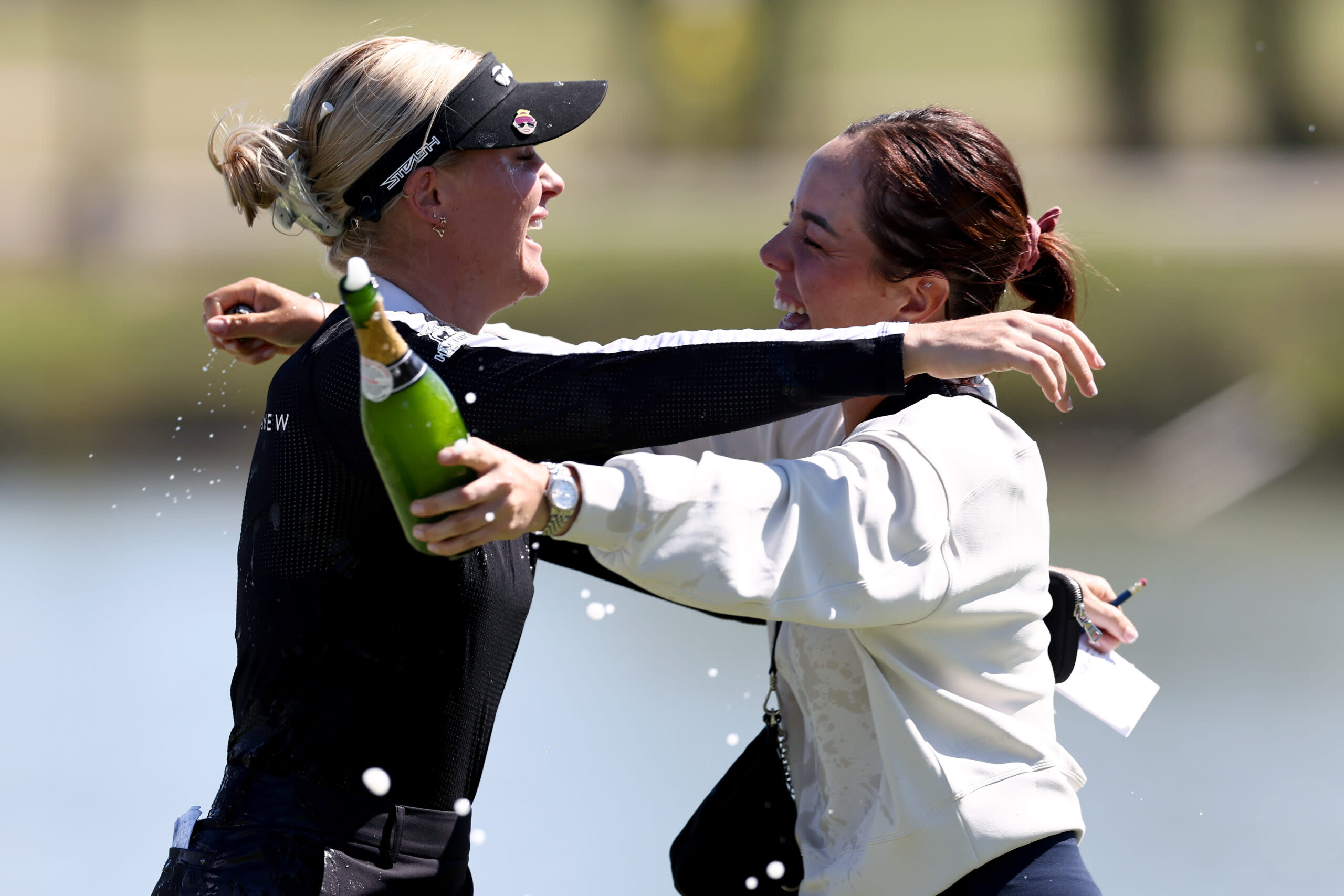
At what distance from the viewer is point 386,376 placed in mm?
1287

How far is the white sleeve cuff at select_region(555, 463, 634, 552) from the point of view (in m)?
1.33

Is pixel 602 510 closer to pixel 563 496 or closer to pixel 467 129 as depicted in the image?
pixel 563 496

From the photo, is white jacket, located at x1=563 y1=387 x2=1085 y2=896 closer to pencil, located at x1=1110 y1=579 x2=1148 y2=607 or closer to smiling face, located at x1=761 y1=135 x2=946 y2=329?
smiling face, located at x1=761 y1=135 x2=946 y2=329

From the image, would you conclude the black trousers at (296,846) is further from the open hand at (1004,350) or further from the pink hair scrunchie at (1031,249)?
the pink hair scrunchie at (1031,249)

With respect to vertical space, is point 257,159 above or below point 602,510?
above

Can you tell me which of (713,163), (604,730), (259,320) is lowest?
(713,163)

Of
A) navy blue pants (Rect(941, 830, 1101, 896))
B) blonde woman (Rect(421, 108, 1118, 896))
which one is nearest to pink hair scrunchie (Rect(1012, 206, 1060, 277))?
blonde woman (Rect(421, 108, 1118, 896))

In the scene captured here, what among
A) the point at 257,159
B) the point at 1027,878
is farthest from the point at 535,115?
the point at 1027,878

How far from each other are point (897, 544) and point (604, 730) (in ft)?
10.4

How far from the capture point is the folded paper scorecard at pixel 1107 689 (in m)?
2.10

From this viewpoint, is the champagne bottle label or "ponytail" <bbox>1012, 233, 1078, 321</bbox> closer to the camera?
the champagne bottle label

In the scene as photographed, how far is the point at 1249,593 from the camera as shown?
6.80 meters

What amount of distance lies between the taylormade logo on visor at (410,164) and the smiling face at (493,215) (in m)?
0.05

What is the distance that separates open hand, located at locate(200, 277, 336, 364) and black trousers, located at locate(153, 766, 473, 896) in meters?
0.76
